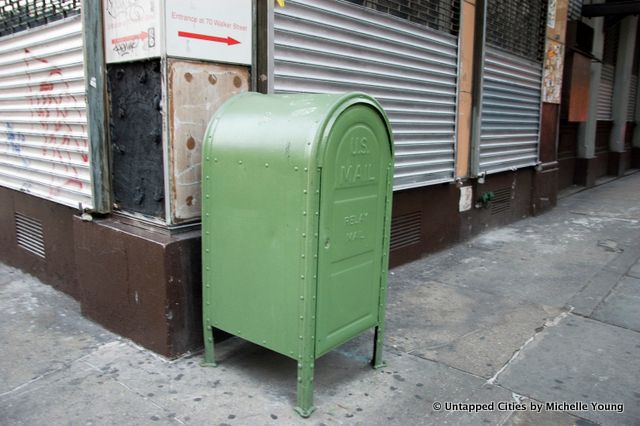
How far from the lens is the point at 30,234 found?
5176mm

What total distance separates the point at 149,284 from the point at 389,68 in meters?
3.20

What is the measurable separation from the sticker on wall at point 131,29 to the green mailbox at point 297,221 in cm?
67

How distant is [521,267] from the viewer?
5.98 metres

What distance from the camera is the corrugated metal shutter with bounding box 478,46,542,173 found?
7.19 m

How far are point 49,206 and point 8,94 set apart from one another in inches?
50.0

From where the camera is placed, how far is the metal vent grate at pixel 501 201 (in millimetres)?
7805

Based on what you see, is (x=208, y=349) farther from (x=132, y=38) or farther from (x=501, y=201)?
(x=501, y=201)

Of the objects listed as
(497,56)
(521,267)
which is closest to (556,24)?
(497,56)

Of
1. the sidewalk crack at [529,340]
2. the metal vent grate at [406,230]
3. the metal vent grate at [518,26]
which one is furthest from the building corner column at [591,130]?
the sidewalk crack at [529,340]

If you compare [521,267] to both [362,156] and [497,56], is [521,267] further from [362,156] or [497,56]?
[362,156]

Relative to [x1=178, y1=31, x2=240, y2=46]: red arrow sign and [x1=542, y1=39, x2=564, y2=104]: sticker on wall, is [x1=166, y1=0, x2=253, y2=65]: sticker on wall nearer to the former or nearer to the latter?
[x1=178, y1=31, x2=240, y2=46]: red arrow sign

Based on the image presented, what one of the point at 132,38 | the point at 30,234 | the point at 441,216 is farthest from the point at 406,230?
the point at 30,234

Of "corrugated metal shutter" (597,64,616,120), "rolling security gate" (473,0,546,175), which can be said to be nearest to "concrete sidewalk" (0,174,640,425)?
"rolling security gate" (473,0,546,175)

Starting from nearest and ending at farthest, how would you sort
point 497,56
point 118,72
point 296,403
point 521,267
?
point 296,403, point 118,72, point 521,267, point 497,56
